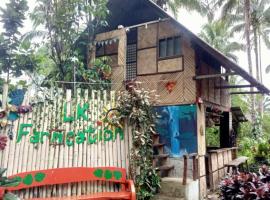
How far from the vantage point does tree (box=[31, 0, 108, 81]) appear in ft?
25.5

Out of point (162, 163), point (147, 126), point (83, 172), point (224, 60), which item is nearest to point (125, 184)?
point (83, 172)

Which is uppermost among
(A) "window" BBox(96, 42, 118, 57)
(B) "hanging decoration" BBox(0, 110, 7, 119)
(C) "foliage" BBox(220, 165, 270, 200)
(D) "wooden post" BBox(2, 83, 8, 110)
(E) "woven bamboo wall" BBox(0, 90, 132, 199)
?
(A) "window" BBox(96, 42, 118, 57)

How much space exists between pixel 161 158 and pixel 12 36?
506 centimetres

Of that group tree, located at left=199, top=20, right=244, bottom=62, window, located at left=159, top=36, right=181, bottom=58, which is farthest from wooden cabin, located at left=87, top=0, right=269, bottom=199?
tree, located at left=199, top=20, right=244, bottom=62

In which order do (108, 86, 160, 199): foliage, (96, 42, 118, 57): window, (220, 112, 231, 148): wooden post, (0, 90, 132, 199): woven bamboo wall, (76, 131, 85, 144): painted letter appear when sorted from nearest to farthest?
(0, 90, 132, 199): woven bamboo wall
(76, 131, 85, 144): painted letter
(108, 86, 160, 199): foliage
(96, 42, 118, 57): window
(220, 112, 231, 148): wooden post

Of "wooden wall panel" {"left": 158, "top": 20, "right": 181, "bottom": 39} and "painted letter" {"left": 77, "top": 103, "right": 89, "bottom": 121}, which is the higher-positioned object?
"wooden wall panel" {"left": 158, "top": 20, "right": 181, "bottom": 39}

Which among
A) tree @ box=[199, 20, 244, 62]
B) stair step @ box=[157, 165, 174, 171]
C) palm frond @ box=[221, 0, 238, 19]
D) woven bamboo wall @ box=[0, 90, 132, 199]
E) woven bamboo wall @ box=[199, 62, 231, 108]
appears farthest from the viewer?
tree @ box=[199, 20, 244, 62]

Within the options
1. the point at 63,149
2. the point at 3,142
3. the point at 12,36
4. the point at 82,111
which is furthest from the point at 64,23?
the point at 3,142

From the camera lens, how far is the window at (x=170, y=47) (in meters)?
8.09

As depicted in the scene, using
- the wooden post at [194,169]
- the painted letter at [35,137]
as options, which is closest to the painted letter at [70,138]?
the painted letter at [35,137]

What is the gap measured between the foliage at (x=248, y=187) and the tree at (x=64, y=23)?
519 cm

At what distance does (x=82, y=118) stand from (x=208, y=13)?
13.7 meters

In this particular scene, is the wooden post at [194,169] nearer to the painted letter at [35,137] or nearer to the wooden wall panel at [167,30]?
the wooden wall panel at [167,30]

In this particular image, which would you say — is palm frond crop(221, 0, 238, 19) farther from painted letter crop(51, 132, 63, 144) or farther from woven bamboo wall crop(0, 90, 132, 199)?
painted letter crop(51, 132, 63, 144)
